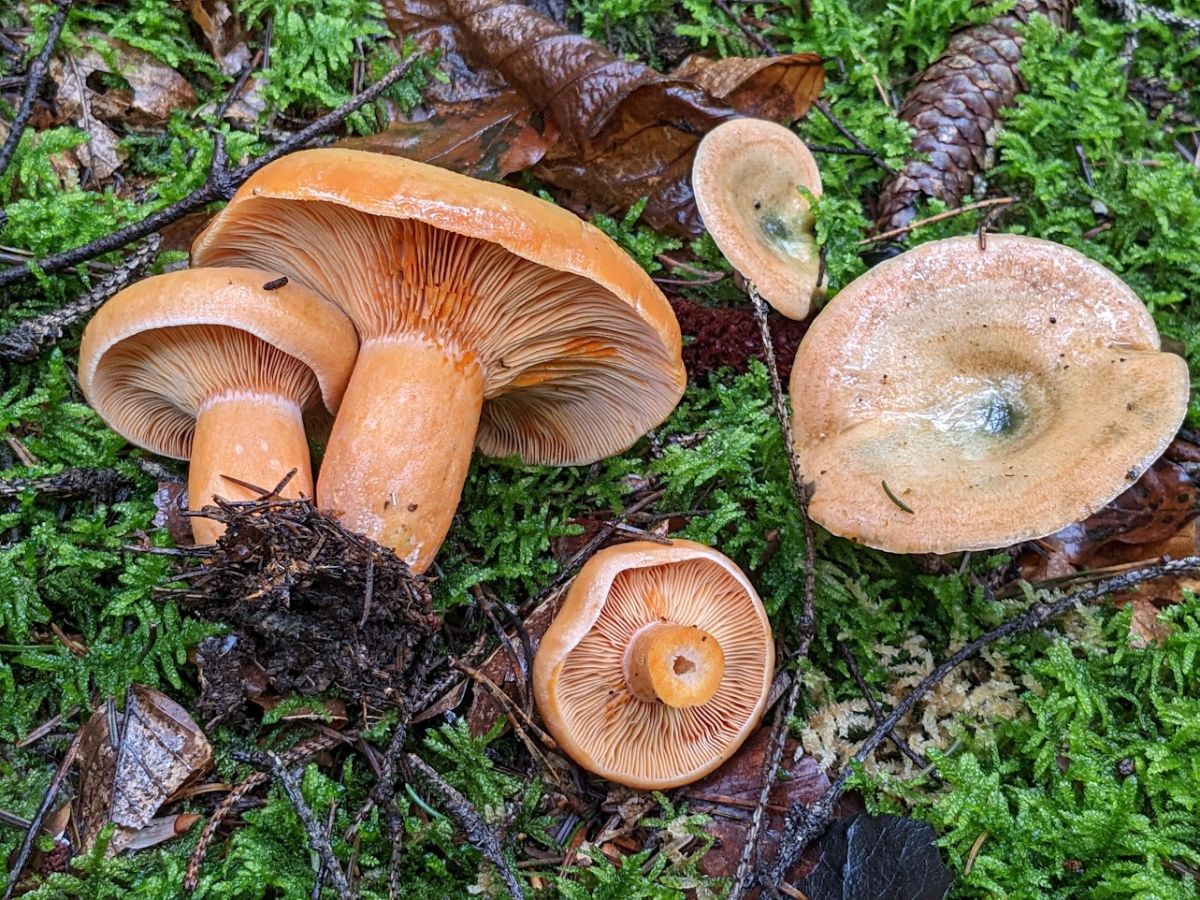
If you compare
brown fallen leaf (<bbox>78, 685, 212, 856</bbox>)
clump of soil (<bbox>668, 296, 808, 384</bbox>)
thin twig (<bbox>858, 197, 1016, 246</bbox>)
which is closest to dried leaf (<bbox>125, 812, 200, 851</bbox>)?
brown fallen leaf (<bbox>78, 685, 212, 856</bbox>)

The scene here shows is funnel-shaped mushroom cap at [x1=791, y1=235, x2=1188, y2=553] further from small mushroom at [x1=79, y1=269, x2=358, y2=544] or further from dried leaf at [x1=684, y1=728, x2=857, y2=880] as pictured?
small mushroom at [x1=79, y1=269, x2=358, y2=544]

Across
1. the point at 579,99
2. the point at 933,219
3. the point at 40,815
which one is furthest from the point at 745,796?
the point at 579,99

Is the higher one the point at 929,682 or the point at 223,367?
the point at 223,367

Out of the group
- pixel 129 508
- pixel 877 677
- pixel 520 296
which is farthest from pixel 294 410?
pixel 877 677

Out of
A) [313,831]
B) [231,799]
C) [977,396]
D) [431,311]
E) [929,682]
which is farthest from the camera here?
[977,396]

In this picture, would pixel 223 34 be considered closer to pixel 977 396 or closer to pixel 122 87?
pixel 122 87

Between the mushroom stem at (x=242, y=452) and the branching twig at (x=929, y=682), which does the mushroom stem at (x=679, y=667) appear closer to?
the branching twig at (x=929, y=682)
